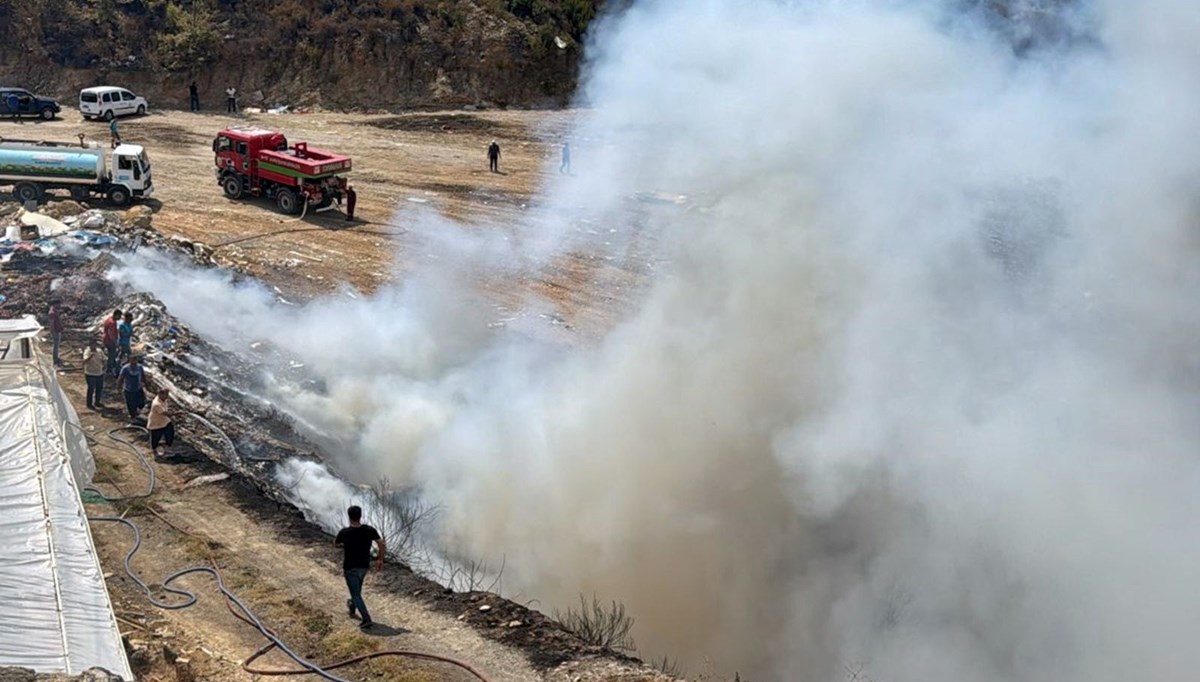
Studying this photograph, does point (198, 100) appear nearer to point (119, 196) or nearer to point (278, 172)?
point (278, 172)

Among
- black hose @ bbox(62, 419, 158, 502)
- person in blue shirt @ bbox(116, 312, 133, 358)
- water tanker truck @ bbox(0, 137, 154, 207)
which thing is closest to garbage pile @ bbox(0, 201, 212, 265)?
water tanker truck @ bbox(0, 137, 154, 207)

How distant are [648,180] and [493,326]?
16.7 ft

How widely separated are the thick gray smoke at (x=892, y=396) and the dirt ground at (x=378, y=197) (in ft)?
22.3

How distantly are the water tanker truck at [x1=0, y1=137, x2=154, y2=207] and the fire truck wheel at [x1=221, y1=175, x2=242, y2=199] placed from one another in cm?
230

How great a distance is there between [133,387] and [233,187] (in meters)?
14.9

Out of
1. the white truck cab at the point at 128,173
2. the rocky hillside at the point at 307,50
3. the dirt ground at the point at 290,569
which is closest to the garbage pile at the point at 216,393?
the dirt ground at the point at 290,569

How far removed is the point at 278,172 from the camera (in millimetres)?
27812

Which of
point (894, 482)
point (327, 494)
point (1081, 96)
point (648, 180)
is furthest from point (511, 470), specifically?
point (648, 180)

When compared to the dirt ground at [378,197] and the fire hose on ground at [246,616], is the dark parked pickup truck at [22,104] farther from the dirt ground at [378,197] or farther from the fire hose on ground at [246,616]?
the fire hose on ground at [246,616]

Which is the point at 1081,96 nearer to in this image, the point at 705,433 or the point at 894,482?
the point at 894,482

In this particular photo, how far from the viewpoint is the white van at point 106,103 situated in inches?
1473

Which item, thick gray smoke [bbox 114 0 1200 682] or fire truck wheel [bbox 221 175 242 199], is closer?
thick gray smoke [bbox 114 0 1200 682]

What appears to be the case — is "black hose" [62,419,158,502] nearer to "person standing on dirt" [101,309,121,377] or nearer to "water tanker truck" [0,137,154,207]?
"person standing on dirt" [101,309,121,377]

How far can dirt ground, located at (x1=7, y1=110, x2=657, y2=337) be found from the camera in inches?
926
